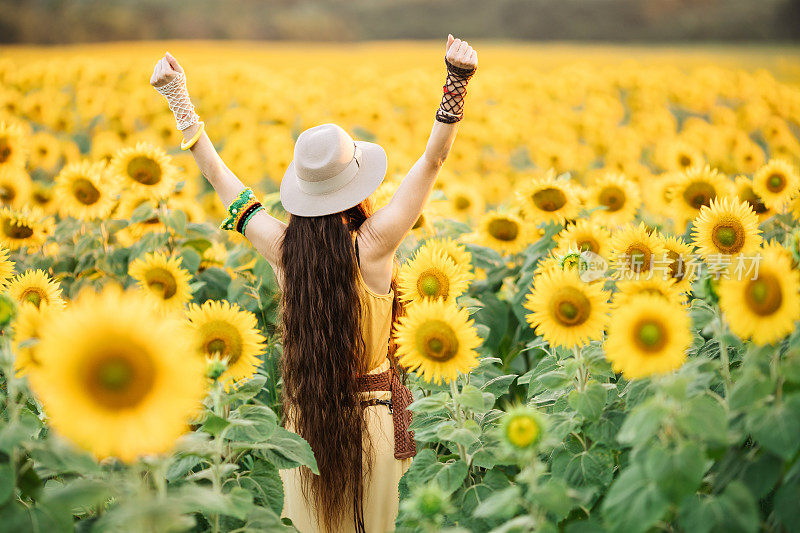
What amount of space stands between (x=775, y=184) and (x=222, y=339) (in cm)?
217

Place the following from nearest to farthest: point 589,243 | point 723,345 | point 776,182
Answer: point 723,345, point 589,243, point 776,182

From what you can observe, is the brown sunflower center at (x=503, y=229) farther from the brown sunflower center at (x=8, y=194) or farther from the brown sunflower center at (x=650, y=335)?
the brown sunflower center at (x=8, y=194)

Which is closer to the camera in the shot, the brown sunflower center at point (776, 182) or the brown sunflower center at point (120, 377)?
the brown sunflower center at point (120, 377)

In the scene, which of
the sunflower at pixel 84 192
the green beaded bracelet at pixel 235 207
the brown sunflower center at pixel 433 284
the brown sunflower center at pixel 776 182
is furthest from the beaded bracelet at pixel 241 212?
the brown sunflower center at pixel 776 182

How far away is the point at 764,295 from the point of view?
134 centimetres

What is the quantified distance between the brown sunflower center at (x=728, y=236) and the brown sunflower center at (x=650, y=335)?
0.79 metres

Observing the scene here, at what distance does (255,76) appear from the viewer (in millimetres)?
7930

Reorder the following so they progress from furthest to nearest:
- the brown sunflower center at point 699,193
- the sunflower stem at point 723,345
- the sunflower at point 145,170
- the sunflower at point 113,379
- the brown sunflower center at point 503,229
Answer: the brown sunflower center at point 503,229, the sunflower at point 145,170, the brown sunflower center at point 699,193, the sunflower stem at point 723,345, the sunflower at point 113,379

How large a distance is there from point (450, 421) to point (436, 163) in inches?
27.6

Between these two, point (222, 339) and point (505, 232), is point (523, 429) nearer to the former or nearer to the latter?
point (222, 339)

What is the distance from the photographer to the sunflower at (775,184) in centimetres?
260

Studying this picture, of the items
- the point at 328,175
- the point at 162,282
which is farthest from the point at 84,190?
the point at 328,175

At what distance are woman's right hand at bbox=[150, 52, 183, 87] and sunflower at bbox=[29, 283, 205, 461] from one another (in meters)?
1.16

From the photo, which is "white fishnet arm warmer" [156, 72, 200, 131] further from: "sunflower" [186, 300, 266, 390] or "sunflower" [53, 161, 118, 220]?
"sunflower" [53, 161, 118, 220]
